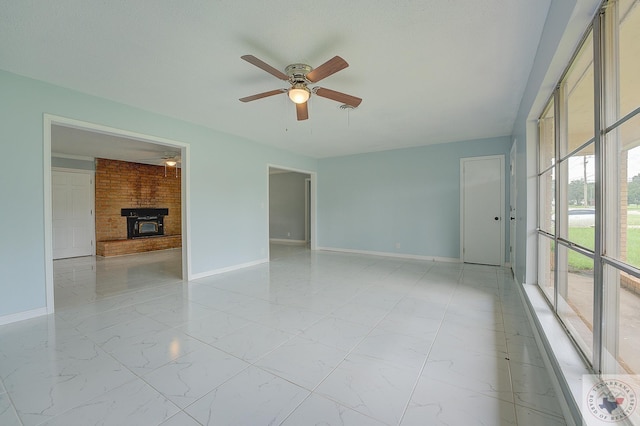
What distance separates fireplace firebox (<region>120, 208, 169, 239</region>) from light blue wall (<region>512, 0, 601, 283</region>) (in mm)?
8343

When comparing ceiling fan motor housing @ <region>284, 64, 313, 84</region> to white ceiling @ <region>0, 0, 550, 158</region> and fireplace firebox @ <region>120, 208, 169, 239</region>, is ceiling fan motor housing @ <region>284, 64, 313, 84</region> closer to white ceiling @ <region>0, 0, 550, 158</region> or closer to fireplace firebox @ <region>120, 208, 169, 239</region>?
white ceiling @ <region>0, 0, 550, 158</region>

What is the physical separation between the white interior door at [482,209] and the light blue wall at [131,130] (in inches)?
155

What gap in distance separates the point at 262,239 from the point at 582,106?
4.86 meters

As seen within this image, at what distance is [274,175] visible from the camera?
9.02 m

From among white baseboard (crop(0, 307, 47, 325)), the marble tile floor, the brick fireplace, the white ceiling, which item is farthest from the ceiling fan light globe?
the brick fireplace

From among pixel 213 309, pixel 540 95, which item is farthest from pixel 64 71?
pixel 540 95

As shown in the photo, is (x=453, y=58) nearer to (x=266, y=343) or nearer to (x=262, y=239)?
(x=266, y=343)

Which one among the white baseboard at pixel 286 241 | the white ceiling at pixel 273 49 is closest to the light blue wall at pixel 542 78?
the white ceiling at pixel 273 49

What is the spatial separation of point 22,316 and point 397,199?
19.2 ft

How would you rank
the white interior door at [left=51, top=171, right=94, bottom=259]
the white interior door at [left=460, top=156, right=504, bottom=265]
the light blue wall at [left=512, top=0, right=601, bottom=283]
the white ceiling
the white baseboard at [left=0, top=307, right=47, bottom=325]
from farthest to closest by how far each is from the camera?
the white interior door at [left=51, top=171, right=94, bottom=259] → the white interior door at [left=460, top=156, right=504, bottom=265] → the white baseboard at [left=0, top=307, right=47, bottom=325] → the white ceiling → the light blue wall at [left=512, top=0, right=601, bottom=283]

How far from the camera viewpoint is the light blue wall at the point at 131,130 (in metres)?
2.57

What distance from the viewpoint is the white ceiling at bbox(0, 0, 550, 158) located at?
1756mm

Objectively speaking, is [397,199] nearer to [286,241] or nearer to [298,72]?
[298,72]

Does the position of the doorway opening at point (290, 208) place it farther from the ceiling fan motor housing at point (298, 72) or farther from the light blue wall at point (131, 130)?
the ceiling fan motor housing at point (298, 72)
